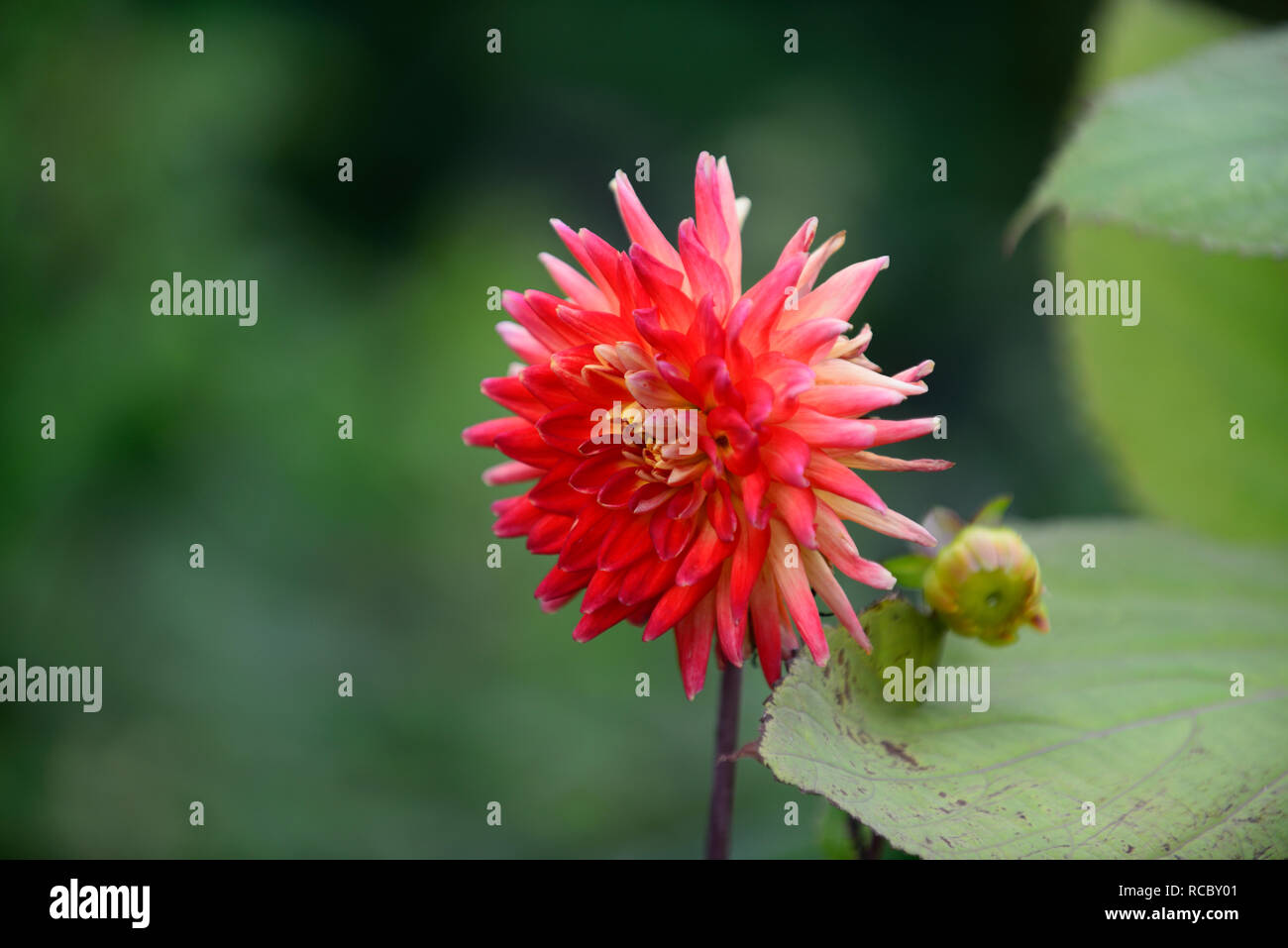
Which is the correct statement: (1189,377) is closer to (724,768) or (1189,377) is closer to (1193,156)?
(1193,156)

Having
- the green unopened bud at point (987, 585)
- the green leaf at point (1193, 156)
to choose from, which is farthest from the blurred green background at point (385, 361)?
the green unopened bud at point (987, 585)

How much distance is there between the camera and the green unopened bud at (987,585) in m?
0.54

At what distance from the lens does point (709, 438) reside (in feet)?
1.68

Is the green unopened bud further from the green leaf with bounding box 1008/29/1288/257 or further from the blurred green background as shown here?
the blurred green background

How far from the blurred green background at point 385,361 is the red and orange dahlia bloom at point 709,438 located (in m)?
0.59

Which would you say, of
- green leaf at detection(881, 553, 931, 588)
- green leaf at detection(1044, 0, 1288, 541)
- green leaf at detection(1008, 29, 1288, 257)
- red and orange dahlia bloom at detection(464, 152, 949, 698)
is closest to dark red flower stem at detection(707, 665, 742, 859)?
red and orange dahlia bloom at detection(464, 152, 949, 698)

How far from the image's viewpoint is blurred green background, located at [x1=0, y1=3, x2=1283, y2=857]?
4.58 ft

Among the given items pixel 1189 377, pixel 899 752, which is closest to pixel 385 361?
pixel 1189 377

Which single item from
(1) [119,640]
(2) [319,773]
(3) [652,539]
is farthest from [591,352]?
(1) [119,640]

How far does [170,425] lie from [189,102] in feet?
1.85

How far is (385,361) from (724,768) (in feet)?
4.15

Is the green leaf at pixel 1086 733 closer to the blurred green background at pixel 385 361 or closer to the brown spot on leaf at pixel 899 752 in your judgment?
the brown spot on leaf at pixel 899 752

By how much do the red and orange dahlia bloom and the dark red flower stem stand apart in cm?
2
